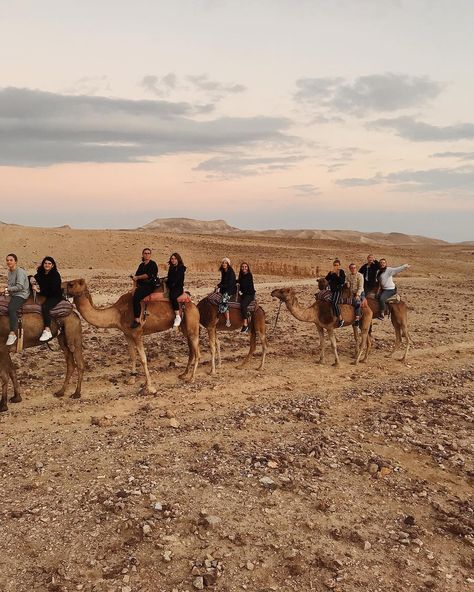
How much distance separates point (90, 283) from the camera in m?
30.7

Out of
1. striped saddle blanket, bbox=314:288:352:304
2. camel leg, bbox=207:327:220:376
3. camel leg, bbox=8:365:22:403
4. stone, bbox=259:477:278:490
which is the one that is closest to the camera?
stone, bbox=259:477:278:490

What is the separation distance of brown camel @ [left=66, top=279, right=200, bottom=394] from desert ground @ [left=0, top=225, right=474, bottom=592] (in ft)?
1.96

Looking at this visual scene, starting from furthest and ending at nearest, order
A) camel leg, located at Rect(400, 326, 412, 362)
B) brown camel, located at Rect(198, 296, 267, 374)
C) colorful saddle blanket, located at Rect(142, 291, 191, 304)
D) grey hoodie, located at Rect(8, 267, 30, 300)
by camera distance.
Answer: camel leg, located at Rect(400, 326, 412, 362) → brown camel, located at Rect(198, 296, 267, 374) → colorful saddle blanket, located at Rect(142, 291, 191, 304) → grey hoodie, located at Rect(8, 267, 30, 300)

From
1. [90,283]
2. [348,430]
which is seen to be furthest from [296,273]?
[348,430]

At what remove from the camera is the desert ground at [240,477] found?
553 cm

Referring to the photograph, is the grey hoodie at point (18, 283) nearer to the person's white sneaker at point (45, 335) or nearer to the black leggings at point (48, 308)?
the black leggings at point (48, 308)

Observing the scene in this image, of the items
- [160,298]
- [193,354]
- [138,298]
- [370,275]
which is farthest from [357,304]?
[138,298]

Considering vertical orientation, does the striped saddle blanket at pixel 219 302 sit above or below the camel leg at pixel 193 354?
above

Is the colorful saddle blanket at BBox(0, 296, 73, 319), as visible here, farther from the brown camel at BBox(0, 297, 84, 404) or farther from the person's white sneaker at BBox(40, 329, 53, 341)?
the person's white sneaker at BBox(40, 329, 53, 341)

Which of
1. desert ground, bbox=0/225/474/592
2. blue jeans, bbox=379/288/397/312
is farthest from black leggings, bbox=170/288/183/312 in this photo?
blue jeans, bbox=379/288/397/312

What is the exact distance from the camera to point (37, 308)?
10.3 metres

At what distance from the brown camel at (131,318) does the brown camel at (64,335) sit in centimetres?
42

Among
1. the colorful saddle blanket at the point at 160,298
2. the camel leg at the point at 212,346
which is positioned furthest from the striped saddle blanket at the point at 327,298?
the colorful saddle blanket at the point at 160,298

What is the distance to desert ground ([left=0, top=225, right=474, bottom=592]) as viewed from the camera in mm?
5527
